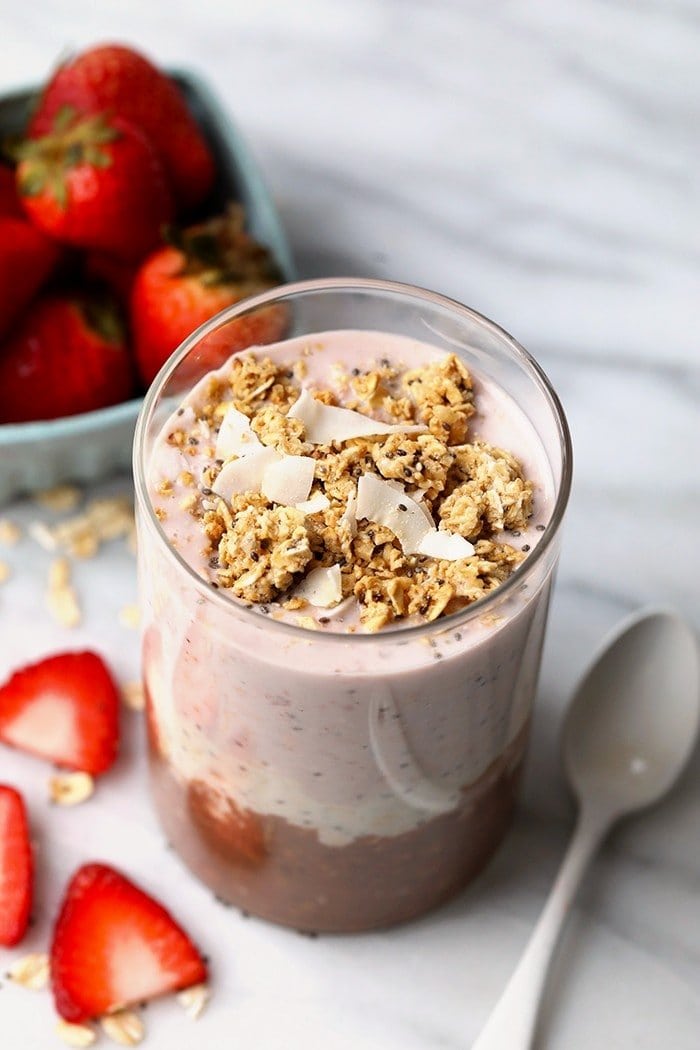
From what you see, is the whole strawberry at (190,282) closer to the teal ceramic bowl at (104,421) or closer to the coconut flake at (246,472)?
the teal ceramic bowl at (104,421)

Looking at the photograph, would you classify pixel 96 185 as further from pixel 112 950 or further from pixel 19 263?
pixel 112 950

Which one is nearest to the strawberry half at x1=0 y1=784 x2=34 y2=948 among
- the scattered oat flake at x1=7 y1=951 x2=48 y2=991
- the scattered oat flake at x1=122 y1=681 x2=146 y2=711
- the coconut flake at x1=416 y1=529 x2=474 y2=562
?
the scattered oat flake at x1=7 y1=951 x2=48 y2=991

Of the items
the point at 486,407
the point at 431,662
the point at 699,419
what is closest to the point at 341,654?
the point at 431,662

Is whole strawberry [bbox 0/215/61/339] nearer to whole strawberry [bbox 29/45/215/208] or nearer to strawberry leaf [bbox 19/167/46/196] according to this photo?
strawberry leaf [bbox 19/167/46/196]

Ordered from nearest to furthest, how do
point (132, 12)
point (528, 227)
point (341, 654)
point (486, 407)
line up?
point (341, 654)
point (486, 407)
point (528, 227)
point (132, 12)

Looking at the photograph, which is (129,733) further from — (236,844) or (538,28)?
(538,28)
